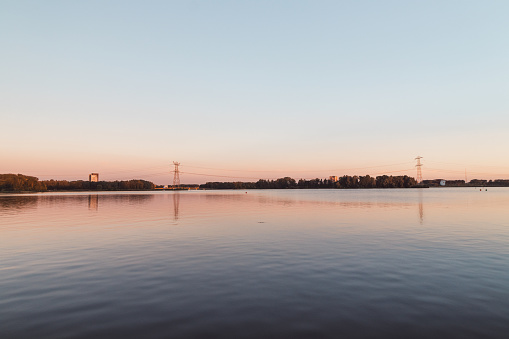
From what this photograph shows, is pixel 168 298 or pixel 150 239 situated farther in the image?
pixel 150 239

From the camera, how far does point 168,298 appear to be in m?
12.7

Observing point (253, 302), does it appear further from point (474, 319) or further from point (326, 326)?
point (474, 319)

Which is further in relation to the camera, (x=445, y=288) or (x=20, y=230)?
(x=20, y=230)

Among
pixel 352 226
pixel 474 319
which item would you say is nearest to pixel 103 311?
pixel 474 319

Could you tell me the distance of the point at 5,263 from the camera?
19.3 m

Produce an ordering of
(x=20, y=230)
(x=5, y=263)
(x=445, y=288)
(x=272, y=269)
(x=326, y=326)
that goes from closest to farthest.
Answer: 1. (x=326, y=326)
2. (x=445, y=288)
3. (x=272, y=269)
4. (x=5, y=263)
5. (x=20, y=230)

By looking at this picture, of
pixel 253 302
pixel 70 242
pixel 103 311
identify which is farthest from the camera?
pixel 70 242

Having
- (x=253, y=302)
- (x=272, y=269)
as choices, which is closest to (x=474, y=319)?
(x=253, y=302)

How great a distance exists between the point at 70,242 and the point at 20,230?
12906 mm

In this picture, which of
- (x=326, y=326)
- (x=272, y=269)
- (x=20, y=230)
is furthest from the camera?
(x=20, y=230)

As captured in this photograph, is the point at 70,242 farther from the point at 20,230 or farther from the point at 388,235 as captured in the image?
the point at 388,235

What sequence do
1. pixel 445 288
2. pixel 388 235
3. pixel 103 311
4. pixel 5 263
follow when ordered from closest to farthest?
pixel 103 311 → pixel 445 288 → pixel 5 263 → pixel 388 235

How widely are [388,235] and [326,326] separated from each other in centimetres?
2223

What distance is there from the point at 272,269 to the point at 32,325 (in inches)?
440
